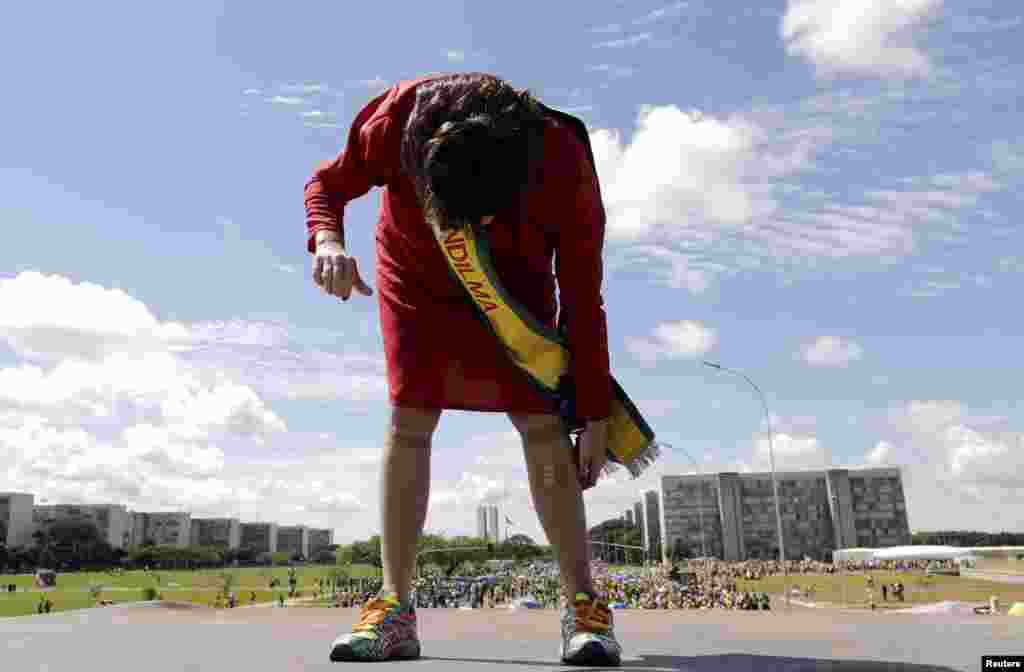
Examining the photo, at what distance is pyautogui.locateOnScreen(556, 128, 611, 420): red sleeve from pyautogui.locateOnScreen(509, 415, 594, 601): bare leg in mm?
134

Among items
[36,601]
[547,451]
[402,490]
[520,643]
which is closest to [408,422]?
[402,490]

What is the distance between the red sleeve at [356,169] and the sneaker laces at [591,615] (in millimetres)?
1423

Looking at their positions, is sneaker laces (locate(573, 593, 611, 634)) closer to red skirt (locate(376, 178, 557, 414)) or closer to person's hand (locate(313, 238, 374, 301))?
red skirt (locate(376, 178, 557, 414))

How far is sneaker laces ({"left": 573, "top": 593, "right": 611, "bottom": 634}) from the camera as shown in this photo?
7.46ft

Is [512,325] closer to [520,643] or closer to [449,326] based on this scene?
[449,326]

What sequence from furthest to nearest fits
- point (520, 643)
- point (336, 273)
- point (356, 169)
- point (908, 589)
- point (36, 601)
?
point (36, 601) → point (908, 589) → point (520, 643) → point (356, 169) → point (336, 273)

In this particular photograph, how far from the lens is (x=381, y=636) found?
2.23m

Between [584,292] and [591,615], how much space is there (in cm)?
98

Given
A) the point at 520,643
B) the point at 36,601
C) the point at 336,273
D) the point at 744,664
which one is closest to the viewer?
the point at 744,664

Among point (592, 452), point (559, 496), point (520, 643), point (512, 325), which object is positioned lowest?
point (520, 643)

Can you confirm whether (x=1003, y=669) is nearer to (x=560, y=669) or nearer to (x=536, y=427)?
(x=560, y=669)

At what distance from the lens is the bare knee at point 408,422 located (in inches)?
97.6

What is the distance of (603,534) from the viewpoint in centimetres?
14862

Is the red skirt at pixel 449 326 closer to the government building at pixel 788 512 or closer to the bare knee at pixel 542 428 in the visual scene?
the bare knee at pixel 542 428
